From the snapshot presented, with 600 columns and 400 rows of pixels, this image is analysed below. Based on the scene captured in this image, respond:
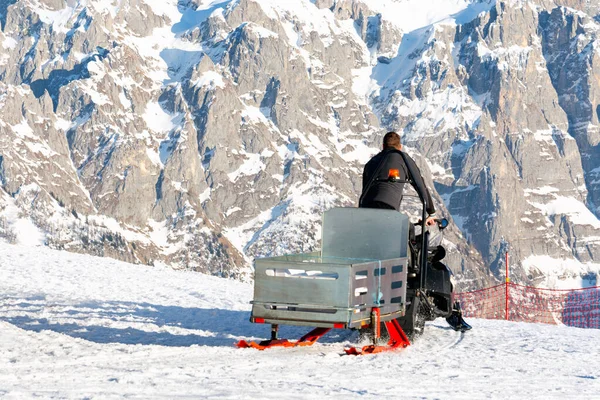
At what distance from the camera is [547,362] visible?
10.9m

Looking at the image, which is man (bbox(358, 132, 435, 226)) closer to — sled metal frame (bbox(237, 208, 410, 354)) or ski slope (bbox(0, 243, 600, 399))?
sled metal frame (bbox(237, 208, 410, 354))

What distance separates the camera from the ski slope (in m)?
8.42

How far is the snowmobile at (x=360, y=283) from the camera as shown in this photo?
10.3m

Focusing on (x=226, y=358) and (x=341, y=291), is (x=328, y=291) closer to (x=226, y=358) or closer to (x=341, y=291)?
(x=341, y=291)

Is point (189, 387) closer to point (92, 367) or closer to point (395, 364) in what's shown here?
point (92, 367)

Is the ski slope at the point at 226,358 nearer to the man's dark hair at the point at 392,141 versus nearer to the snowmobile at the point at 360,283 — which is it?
the snowmobile at the point at 360,283

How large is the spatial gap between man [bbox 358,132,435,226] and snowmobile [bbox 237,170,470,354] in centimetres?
19

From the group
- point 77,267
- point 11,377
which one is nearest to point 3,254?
point 77,267

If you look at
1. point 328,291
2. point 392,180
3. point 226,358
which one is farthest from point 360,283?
point 392,180

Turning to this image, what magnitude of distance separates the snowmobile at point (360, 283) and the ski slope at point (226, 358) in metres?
0.44

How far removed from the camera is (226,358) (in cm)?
1020

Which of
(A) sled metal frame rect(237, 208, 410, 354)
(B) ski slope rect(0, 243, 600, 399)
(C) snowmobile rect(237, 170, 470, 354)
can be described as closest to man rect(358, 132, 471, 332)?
(C) snowmobile rect(237, 170, 470, 354)

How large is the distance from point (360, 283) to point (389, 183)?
2163 millimetres

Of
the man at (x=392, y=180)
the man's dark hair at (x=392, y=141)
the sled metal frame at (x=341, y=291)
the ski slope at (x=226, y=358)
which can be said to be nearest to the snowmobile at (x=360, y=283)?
the sled metal frame at (x=341, y=291)
